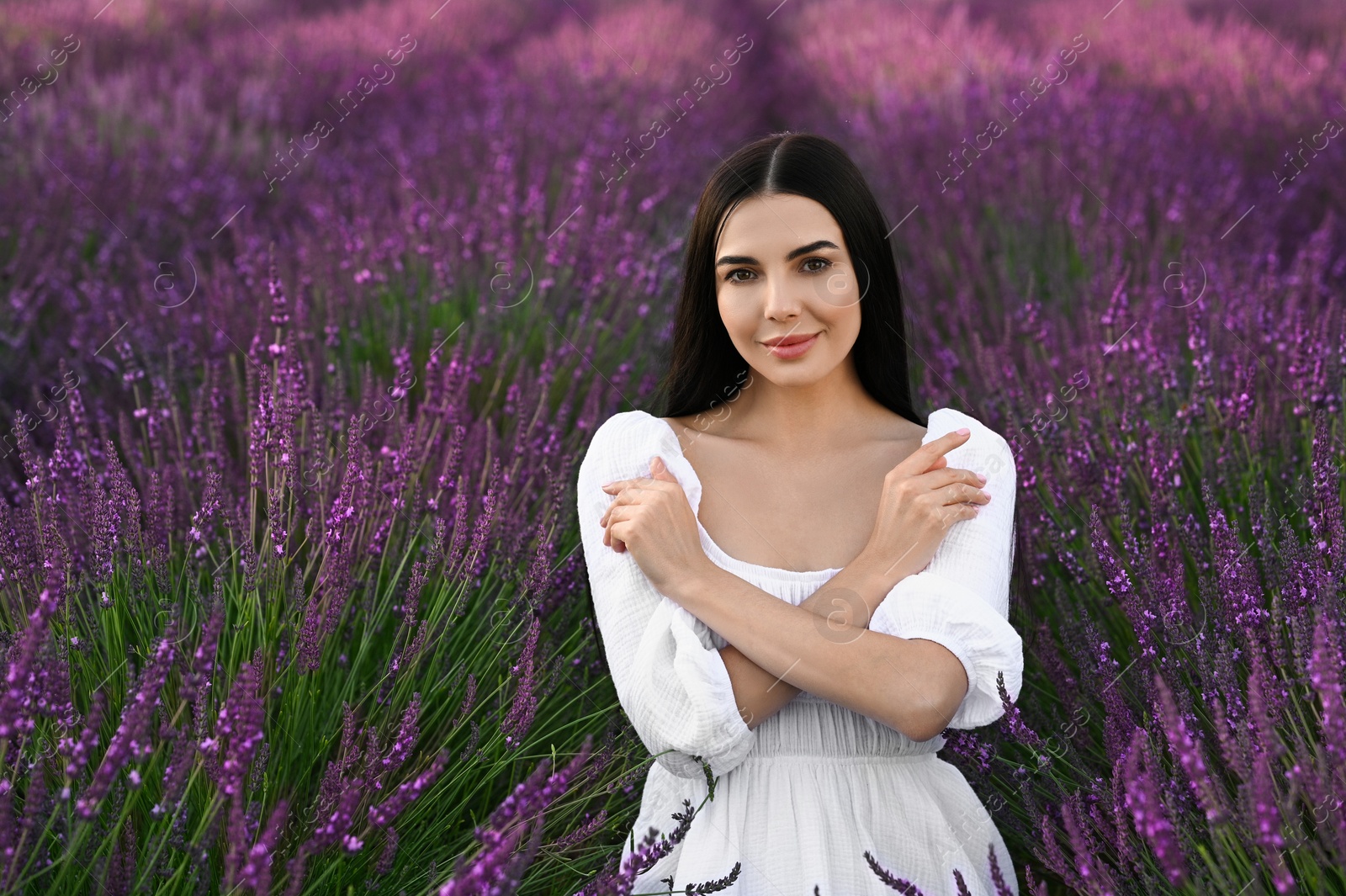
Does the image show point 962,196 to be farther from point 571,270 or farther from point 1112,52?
point 1112,52

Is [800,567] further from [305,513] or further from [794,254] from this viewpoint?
[305,513]

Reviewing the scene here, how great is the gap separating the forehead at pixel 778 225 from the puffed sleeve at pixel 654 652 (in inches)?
12.1

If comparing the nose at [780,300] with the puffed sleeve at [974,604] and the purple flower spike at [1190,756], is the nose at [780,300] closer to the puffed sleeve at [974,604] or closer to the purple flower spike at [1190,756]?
the puffed sleeve at [974,604]

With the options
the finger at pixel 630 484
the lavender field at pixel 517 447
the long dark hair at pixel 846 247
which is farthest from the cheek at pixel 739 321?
the lavender field at pixel 517 447

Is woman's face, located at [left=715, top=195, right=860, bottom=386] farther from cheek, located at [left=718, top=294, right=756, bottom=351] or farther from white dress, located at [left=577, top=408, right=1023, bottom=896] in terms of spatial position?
white dress, located at [left=577, top=408, right=1023, bottom=896]

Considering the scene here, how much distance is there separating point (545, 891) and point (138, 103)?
5.22 meters

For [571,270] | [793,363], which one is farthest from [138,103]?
[793,363]

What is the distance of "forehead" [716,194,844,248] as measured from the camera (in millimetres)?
1665

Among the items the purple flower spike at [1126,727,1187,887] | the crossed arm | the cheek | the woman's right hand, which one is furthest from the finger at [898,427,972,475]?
the purple flower spike at [1126,727,1187,887]

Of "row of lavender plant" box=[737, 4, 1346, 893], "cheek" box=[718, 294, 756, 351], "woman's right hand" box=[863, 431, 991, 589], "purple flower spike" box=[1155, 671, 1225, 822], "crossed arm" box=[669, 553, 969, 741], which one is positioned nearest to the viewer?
"purple flower spike" box=[1155, 671, 1225, 822]

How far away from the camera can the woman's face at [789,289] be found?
1.66 meters

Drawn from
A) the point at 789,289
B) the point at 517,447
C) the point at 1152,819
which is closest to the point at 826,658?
the point at 1152,819

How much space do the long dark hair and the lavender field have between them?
15.0 inches

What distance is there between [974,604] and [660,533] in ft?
1.36
